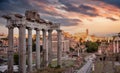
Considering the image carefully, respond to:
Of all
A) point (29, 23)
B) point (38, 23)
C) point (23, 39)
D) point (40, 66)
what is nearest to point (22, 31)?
point (23, 39)

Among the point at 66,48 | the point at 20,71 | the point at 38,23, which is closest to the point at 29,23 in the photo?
the point at 38,23

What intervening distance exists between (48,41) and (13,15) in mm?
13140

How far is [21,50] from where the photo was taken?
32969 mm

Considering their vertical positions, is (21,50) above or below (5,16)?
below

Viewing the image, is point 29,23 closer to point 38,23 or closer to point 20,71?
point 38,23

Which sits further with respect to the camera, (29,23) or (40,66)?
(40,66)

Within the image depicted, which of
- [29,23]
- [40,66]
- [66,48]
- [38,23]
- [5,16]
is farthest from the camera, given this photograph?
[66,48]

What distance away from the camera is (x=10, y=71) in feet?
109

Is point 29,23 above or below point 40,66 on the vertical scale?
above

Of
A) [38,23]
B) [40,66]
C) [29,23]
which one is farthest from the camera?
[40,66]

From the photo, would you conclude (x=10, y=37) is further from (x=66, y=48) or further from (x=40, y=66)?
(x=66, y=48)

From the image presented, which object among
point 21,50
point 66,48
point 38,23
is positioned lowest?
point 66,48

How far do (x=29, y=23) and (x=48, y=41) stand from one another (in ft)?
29.4

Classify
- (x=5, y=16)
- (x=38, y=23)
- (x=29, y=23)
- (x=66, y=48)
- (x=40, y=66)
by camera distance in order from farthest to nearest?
(x=66, y=48)
(x=40, y=66)
(x=38, y=23)
(x=29, y=23)
(x=5, y=16)
